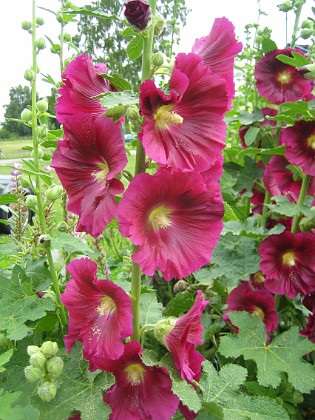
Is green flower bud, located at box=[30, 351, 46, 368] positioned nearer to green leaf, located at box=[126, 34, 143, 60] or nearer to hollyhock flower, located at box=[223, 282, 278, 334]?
green leaf, located at box=[126, 34, 143, 60]

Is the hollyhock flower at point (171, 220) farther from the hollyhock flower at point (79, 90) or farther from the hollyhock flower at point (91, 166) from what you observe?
the hollyhock flower at point (79, 90)

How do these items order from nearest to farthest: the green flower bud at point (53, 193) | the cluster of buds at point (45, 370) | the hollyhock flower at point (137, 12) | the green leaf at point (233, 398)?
the hollyhock flower at point (137, 12), the cluster of buds at point (45, 370), the green leaf at point (233, 398), the green flower bud at point (53, 193)

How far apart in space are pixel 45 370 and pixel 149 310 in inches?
10.3

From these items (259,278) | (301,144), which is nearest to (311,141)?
(301,144)

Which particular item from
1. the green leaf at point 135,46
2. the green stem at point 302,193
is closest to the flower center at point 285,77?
the green stem at point 302,193

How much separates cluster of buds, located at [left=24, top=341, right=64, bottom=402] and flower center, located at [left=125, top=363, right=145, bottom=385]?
0.42 feet

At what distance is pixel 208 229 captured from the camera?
0.86 m

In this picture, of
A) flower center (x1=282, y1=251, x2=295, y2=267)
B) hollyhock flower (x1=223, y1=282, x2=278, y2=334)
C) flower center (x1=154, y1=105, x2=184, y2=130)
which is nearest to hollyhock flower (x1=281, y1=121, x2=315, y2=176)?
flower center (x1=282, y1=251, x2=295, y2=267)

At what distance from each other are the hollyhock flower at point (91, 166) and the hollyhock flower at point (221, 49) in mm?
222

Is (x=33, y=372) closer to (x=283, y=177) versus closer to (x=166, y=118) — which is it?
(x=166, y=118)

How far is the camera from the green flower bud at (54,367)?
86 cm

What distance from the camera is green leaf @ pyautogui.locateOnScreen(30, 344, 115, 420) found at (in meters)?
0.85

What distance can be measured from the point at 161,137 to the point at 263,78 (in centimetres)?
121

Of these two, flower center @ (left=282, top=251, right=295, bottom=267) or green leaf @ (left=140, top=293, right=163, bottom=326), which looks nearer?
green leaf @ (left=140, top=293, right=163, bottom=326)
